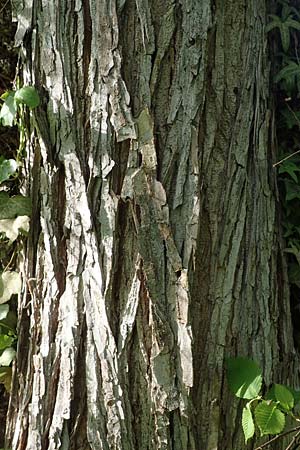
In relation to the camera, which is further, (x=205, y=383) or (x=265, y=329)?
(x=265, y=329)

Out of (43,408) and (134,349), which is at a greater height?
(134,349)

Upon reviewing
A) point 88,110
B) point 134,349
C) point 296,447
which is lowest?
point 296,447

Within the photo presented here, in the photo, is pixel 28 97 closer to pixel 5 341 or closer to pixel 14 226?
pixel 14 226

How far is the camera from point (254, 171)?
1917mm

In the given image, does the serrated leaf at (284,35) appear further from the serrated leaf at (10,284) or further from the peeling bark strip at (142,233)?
the serrated leaf at (10,284)

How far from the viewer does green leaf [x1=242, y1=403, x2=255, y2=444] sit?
5.40ft

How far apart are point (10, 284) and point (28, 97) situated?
54cm

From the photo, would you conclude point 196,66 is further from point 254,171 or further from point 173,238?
point 173,238

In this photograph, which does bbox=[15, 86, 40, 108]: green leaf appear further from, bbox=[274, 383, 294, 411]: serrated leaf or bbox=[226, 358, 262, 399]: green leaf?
bbox=[274, 383, 294, 411]: serrated leaf

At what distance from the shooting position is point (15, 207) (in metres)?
1.84

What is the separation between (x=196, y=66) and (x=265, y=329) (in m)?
0.76

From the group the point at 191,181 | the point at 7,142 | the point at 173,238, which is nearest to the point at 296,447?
the point at 173,238

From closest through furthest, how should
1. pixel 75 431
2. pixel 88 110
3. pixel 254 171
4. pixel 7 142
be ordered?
pixel 75 431, pixel 88 110, pixel 254 171, pixel 7 142

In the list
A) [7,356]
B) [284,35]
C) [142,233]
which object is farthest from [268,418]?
[284,35]
